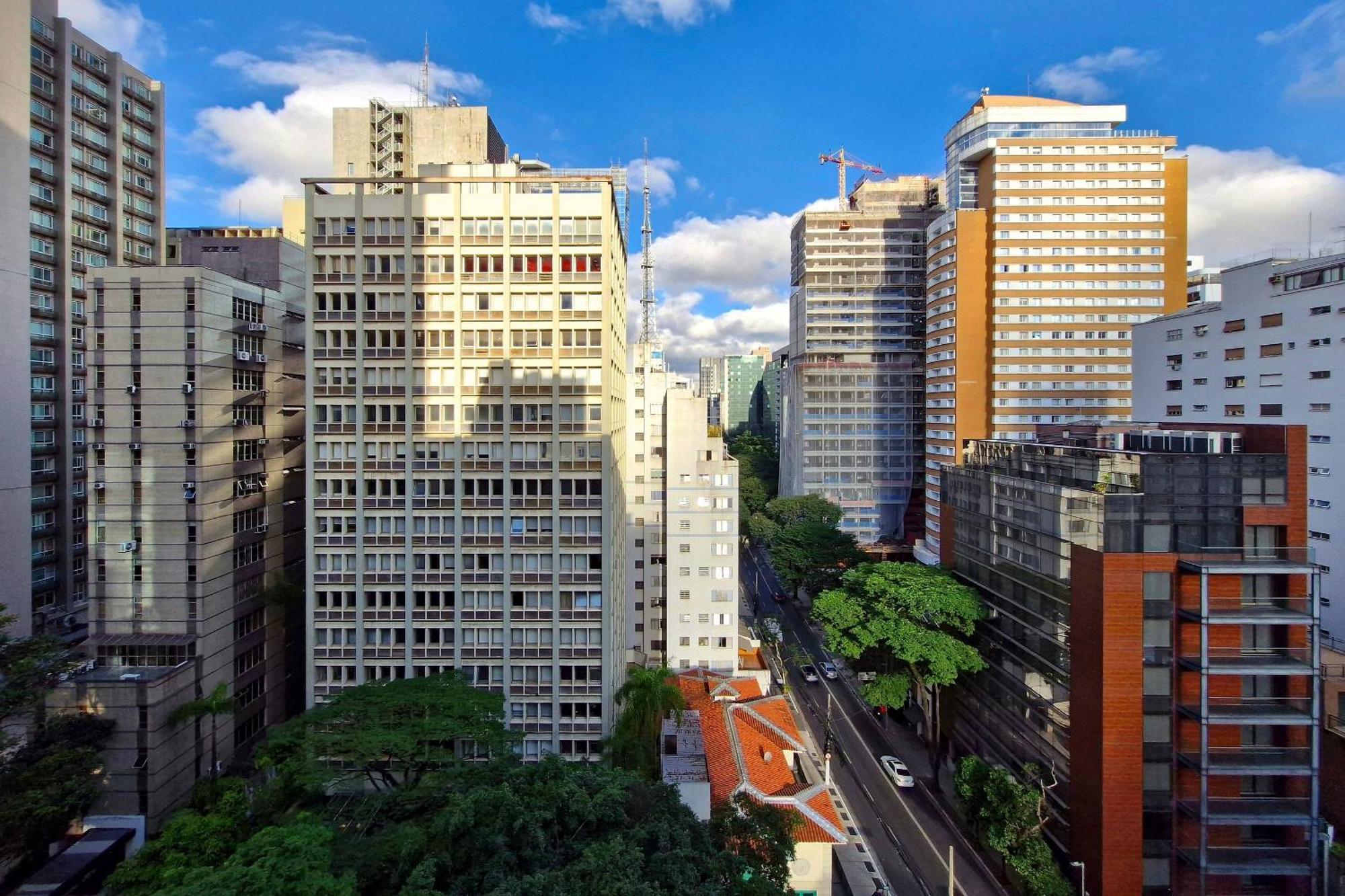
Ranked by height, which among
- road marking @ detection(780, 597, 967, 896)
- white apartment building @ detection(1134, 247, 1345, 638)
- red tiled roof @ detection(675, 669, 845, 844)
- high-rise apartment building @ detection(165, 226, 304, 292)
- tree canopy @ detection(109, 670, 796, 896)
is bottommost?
road marking @ detection(780, 597, 967, 896)

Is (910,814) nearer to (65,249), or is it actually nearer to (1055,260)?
(1055,260)

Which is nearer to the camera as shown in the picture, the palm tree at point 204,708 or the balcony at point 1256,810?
the balcony at point 1256,810

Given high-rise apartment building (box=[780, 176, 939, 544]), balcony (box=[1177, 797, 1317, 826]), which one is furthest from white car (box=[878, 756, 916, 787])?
high-rise apartment building (box=[780, 176, 939, 544])

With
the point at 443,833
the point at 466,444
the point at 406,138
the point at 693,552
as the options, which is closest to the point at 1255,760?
the point at 693,552

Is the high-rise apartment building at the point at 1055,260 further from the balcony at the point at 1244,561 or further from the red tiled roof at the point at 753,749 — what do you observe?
the balcony at the point at 1244,561

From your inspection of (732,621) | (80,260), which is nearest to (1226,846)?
(732,621)

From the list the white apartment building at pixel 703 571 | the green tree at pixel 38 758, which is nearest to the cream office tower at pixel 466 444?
the green tree at pixel 38 758

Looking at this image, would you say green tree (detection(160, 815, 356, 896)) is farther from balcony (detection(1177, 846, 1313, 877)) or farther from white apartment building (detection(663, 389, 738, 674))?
white apartment building (detection(663, 389, 738, 674))

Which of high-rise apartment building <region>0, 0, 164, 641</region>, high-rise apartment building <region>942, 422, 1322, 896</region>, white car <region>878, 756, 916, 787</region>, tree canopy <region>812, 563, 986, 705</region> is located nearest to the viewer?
high-rise apartment building <region>942, 422, 1322, 896</region>
